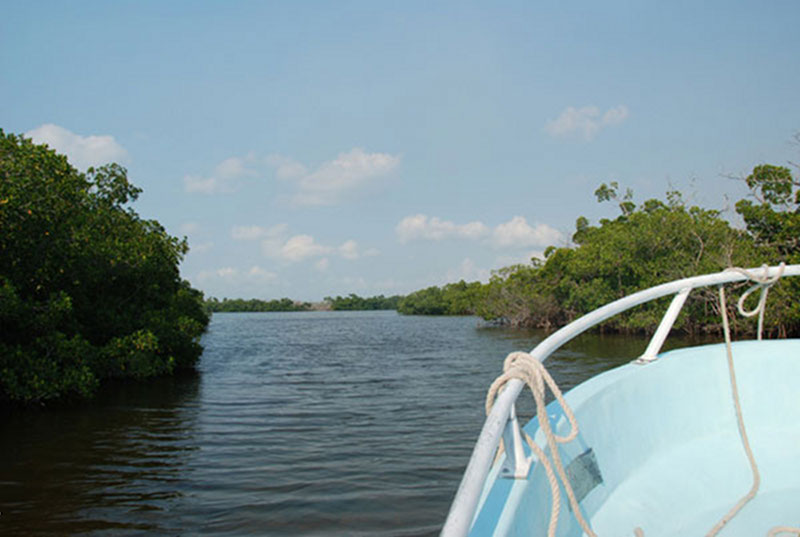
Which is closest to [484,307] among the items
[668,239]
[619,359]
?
[668,239]

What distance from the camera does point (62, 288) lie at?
10.5m

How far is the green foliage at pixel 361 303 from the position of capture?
124688mm

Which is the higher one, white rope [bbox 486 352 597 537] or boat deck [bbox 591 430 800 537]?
white rope [bbox 486 352 597 537]

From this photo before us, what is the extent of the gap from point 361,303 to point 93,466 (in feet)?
397

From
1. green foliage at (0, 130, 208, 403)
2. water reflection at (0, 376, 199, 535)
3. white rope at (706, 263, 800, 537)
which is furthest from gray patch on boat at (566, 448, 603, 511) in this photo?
green foliage at (0, 130, 208, 403)

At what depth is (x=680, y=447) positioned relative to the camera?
2.59 metres

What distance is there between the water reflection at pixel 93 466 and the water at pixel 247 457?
0.02 meters

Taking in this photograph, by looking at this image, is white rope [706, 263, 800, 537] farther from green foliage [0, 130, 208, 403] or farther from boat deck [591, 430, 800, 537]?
green foliage [0, 130, 208, 403]

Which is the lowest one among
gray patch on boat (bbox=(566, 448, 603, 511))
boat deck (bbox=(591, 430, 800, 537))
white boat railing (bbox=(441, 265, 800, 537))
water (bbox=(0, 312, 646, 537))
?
water (bbox=(0, 312, 646, 537))

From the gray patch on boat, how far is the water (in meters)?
1.94

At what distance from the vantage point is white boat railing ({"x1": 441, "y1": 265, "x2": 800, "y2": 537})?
1032 millimetres

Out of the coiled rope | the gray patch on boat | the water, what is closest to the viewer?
the coiled rope

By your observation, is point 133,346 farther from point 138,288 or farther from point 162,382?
point 138,288

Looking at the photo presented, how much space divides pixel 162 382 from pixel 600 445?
1150 cm
